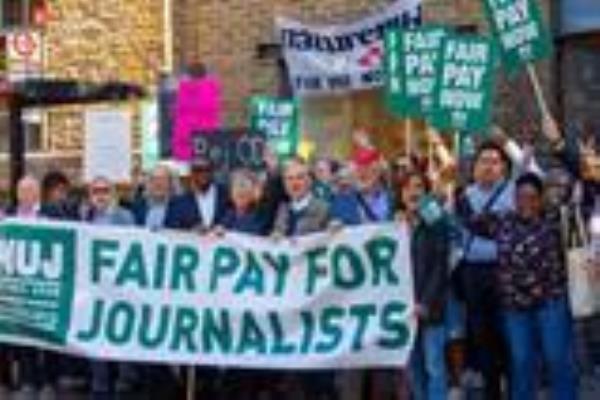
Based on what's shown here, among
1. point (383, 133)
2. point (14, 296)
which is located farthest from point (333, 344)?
point (383, 133)

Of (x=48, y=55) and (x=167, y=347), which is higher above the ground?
(x=48, y=55)

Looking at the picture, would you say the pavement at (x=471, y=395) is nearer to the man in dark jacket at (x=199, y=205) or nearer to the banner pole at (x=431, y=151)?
the man in dark jacket at (x=199, y=205)

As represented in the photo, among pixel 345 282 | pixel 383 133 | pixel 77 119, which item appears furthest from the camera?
pixel 77 119

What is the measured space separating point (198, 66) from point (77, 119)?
2409 millimetres

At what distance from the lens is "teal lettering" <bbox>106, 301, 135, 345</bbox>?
46.1 feet

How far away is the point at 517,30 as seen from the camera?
15.1 meters

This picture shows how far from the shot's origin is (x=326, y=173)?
15.8 m

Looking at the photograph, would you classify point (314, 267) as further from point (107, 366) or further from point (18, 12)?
point (18, 12)

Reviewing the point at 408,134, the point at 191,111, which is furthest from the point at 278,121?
the point at 408,134

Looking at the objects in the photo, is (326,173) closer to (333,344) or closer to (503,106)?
(333,344)

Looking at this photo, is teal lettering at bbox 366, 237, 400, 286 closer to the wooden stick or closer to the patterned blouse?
the patterned blouse

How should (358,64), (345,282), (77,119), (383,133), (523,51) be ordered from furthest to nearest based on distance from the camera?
(77,119) → (383,133) → (358,64) → (523,51) → (345,282)

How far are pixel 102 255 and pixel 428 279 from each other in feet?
7.76

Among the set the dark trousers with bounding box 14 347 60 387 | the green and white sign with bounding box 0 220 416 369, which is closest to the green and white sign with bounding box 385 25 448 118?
the green and white sign with bounding box 0 220 416 369
